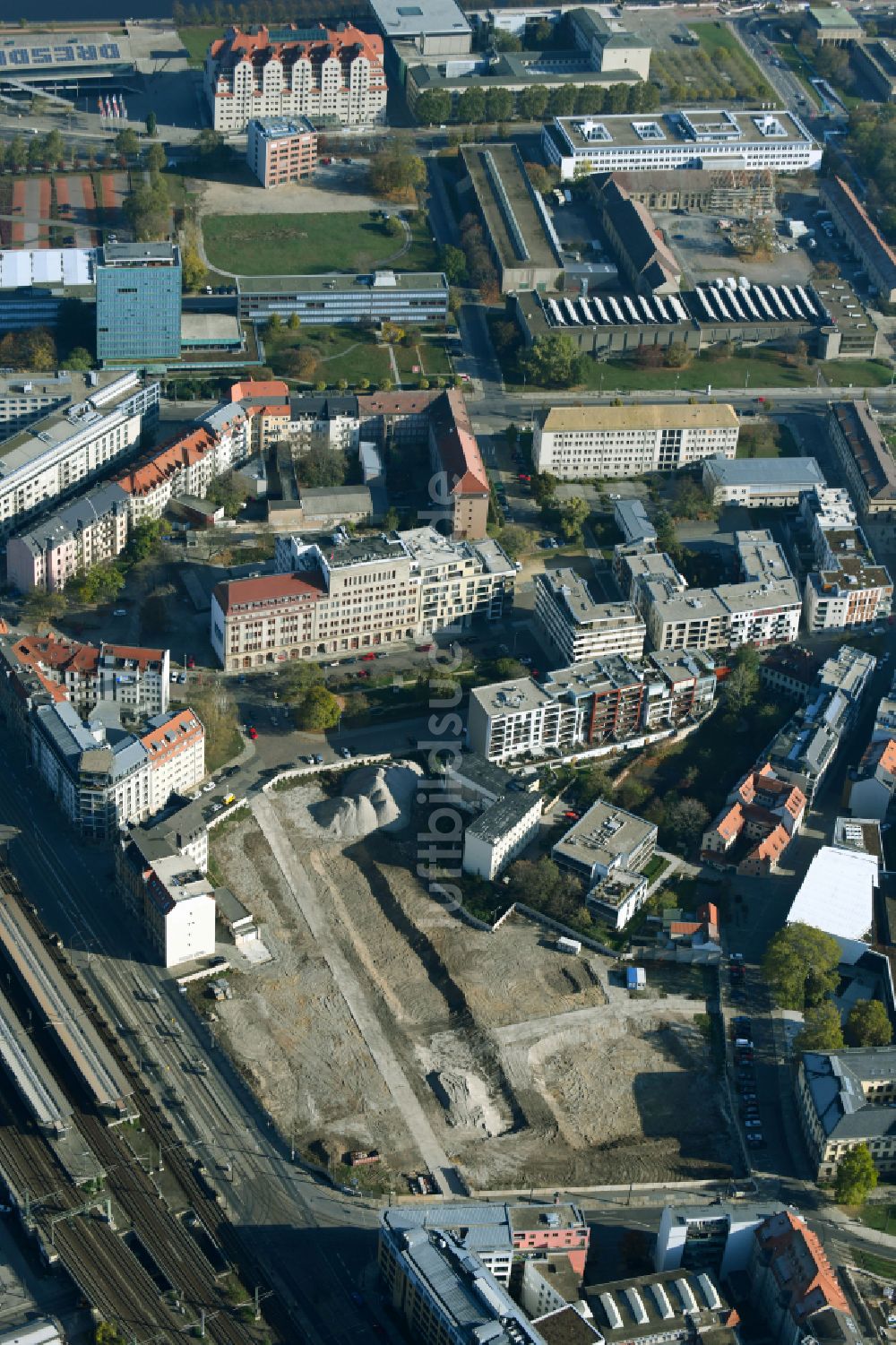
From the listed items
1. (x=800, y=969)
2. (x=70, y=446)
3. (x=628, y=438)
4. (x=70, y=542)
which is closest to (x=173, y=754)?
(x=70, y=542)

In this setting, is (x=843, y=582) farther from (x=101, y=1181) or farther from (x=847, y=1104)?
(x=101, y=1181)

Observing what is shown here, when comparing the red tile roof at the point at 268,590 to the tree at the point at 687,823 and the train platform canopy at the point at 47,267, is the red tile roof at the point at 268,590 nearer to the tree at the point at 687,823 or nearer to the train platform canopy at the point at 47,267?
the tree at the point at 687,823

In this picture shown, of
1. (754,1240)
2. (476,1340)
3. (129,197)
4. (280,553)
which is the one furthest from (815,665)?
(129,197)

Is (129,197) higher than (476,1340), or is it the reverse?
(129,197)

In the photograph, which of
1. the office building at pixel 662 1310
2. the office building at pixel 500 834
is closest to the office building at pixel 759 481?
the office building at pixel 500 834

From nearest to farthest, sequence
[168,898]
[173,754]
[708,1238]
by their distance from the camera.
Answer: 1. [708,1238]
2. [168,898]
3. [173,754]

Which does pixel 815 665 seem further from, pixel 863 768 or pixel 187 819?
pixel 187 819
